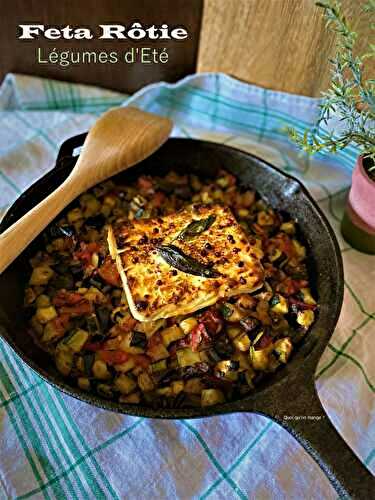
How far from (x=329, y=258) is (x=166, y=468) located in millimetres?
737

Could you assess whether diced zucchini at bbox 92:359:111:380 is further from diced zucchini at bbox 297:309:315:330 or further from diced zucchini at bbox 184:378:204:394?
diced zucchini at bbox 297:309:315:330

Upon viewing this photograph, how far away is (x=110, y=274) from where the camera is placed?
5.16 ft

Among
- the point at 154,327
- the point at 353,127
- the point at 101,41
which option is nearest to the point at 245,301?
the point at 154,327

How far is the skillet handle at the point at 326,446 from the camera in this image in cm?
115

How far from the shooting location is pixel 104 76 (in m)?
2.24

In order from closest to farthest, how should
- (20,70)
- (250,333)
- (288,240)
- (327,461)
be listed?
(327,461)
(250,333)
(288,240)
(20,70)

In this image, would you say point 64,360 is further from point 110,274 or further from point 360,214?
point 360,214

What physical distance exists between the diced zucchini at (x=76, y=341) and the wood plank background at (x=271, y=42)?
1200mm

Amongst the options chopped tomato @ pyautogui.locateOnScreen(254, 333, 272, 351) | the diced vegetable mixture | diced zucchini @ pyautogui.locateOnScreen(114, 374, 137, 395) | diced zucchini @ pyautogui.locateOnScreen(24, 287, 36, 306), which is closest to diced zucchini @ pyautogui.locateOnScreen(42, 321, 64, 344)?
the diced vegetable mixture

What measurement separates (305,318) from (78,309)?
0.63 meters

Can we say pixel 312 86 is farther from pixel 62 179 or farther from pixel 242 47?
pixel 62 179

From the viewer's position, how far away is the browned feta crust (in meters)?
1.42

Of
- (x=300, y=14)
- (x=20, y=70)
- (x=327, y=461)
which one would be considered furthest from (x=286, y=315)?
(x=20, y=70)

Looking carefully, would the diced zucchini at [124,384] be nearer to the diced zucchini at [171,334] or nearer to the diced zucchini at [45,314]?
the diced zucchini at [171,334]
